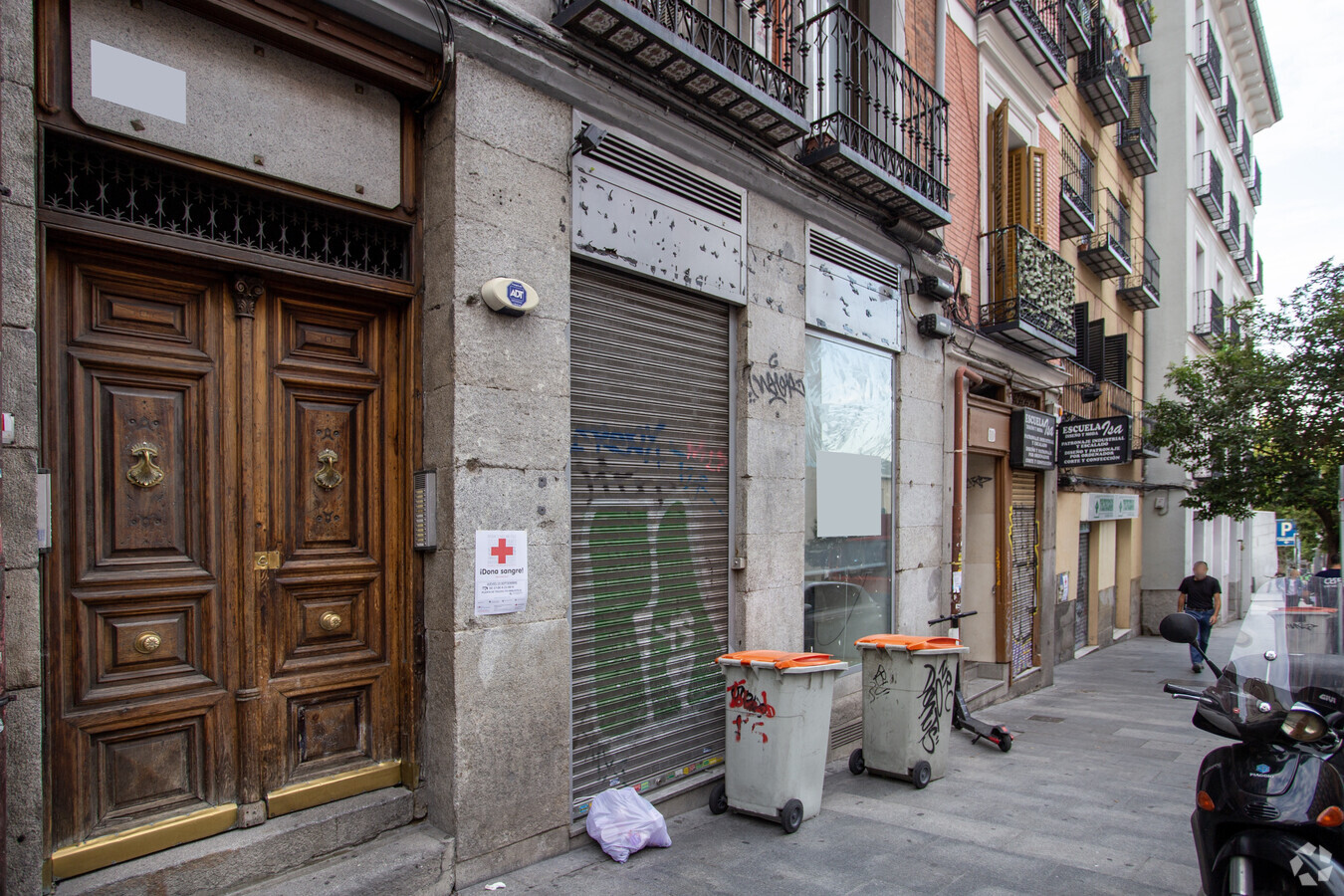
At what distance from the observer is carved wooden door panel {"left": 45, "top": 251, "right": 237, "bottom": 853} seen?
3277 mm

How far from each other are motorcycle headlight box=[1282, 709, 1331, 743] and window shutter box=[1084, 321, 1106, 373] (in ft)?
42.2

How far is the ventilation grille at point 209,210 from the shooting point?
334cm

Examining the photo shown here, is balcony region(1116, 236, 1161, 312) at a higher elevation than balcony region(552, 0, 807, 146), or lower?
higher

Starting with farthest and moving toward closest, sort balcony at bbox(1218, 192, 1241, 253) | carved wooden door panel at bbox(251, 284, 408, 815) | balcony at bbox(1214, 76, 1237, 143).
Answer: balcony at bbox(1218, 192, 1241, 253) → balcony at bbox(1214, 76, 1237, 143) → carved wooden door panel at bbox(251, 284, 408, 815)

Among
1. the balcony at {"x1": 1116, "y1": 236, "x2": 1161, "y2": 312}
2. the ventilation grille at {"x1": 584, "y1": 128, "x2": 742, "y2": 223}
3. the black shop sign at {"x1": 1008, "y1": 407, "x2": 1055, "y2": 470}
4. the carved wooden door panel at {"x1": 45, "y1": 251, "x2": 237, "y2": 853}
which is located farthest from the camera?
the balcony at {"x1": 1116, "y1": 236, "x2": 1161, "y2": 312}

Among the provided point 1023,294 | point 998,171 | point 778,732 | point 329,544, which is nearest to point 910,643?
point 778,732

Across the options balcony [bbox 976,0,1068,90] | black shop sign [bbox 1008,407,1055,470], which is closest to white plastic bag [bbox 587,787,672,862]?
black shop sign [bbox 1008,407,1055,470]

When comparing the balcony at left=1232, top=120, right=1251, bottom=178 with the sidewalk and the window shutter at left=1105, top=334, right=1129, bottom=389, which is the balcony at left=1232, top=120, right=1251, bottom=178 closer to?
the window shutter at left=1105, top=334, right=1129, bottom=389

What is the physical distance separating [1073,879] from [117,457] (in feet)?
17.0

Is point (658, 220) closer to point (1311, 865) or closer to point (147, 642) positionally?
point (147, 642)

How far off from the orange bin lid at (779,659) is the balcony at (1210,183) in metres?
20.3

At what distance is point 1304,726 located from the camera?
3.31 metres

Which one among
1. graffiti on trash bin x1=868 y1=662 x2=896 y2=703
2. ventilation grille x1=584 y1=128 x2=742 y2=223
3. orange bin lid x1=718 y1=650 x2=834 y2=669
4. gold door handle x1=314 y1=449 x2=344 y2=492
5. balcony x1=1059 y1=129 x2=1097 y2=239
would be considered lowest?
graffiti on trash bin x1=868 y1=662 x2=896 y2=703

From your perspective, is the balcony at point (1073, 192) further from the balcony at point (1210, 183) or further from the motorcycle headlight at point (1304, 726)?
the motorcycle headlight at point (1304, 726)
